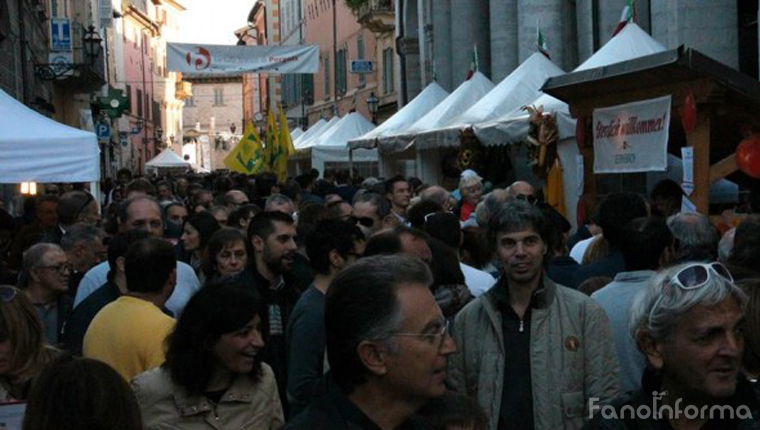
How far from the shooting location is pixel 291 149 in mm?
25703

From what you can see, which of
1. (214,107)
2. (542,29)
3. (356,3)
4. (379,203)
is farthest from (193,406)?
(214,107)

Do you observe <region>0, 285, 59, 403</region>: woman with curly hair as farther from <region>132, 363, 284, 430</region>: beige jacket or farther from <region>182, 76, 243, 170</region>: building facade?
<region>182, 76, 243, 170</region>: building facade

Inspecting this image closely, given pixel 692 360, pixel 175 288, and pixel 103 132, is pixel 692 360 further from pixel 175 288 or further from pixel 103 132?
pixel 103 132

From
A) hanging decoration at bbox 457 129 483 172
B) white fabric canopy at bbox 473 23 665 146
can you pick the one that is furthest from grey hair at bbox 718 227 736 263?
hanging decoration at bbox 457 129 483 172

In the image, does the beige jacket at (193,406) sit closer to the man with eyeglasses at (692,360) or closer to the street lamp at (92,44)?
the man with eyeglasses at (692,360)

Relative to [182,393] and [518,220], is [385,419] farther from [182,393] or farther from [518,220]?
[518,220]

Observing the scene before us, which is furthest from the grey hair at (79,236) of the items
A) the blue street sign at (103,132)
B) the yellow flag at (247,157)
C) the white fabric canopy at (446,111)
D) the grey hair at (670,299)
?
the blue street sign at (103,132)

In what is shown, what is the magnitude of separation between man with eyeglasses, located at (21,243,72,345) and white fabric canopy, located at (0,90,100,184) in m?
3.71

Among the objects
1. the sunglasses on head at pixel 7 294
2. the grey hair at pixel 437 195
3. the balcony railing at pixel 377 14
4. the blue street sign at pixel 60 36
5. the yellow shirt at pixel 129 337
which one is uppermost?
the balcony railing at pixel 377 14

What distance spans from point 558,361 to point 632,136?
25.8 feet

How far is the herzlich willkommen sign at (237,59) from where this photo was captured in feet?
102

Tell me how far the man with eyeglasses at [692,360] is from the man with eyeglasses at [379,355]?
629 millimetres

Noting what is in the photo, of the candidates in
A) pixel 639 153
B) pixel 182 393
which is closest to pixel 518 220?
pixel 182 393

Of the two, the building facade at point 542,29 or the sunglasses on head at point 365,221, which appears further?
the building facade at point 542,29
